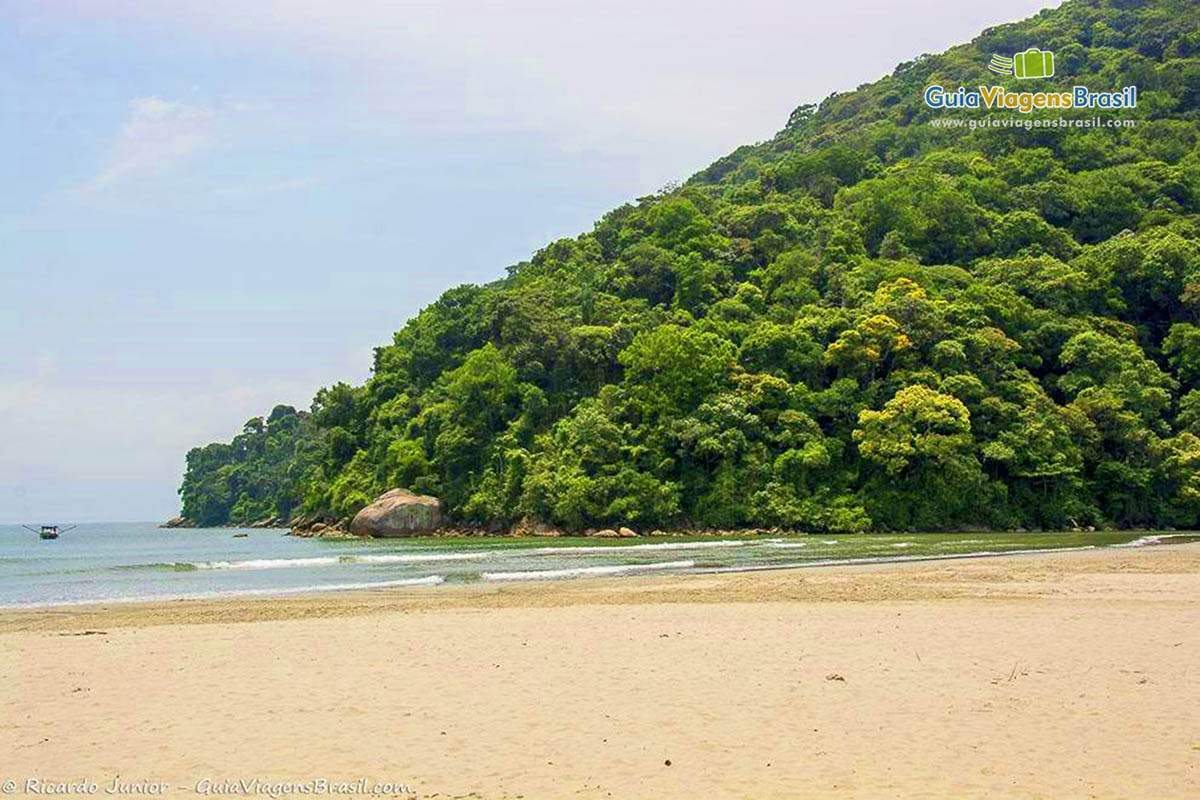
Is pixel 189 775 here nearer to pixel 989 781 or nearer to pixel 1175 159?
pixel 989 781

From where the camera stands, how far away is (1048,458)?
57312 millimetres

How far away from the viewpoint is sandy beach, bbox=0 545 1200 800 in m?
7.87

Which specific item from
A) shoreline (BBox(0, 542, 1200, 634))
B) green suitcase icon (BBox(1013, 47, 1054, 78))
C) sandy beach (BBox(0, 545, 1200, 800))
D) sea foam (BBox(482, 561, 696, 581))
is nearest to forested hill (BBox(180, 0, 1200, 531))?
sea foam (BBox(482, 561, 696, 581))

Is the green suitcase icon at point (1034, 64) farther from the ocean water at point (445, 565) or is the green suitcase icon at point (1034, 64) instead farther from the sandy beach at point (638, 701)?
the sandy beach at point (638, 701)

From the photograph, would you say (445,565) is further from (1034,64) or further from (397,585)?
(1034,64)

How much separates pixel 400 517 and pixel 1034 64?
111468 mm

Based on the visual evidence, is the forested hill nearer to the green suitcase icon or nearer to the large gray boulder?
the large gray boulder

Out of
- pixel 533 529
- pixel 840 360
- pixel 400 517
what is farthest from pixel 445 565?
pixel 840 360

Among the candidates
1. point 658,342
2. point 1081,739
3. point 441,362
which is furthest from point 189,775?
point 441,362

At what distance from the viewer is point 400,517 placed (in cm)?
6762

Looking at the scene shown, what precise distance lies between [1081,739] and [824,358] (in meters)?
56.5

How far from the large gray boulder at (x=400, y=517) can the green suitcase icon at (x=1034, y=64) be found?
10528cm

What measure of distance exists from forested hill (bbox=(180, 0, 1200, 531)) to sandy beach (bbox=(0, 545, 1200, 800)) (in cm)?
4094

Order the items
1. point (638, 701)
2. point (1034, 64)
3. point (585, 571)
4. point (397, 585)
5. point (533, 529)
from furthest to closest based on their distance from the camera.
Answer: point (1034, 64) < point (533, 529) < point (585, 571) < point (397, 585) < point (638, 701)
